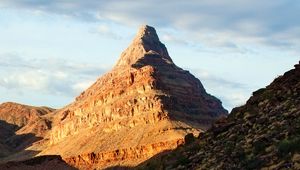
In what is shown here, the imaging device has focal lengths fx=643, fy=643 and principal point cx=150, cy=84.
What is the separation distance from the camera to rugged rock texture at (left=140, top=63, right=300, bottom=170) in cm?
2077

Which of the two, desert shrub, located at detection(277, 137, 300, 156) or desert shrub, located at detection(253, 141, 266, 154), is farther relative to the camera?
desert shrub, located at detection(253, 141, 266, 154)

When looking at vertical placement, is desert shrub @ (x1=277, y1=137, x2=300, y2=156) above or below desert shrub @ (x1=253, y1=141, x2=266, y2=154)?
below

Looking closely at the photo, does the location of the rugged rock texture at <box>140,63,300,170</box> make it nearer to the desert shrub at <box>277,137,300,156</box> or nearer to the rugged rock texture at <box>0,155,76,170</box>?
the desert shrub at <box>277,137,300,156</box>

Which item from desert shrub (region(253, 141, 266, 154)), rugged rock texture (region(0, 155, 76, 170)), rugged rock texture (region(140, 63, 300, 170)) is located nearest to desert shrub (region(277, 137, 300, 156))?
rugged rock texture (region(140, 63, 300, 170))

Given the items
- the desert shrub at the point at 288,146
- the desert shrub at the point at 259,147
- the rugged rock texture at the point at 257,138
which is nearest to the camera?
the desert shrub at the point at 288,146

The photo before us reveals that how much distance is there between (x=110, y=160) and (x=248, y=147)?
155 metres

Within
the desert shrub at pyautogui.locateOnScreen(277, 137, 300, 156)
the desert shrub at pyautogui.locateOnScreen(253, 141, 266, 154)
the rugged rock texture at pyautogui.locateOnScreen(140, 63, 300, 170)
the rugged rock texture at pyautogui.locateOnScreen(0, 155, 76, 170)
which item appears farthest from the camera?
the rugged rock texture at pyautogui.locateOnScreen(0, 155, 76, 170)

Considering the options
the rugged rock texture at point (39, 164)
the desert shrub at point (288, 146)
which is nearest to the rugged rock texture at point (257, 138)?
the desert shrub at point (288, 146)

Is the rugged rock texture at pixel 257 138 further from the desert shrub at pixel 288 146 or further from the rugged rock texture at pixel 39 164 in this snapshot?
the rugged rock texture at pixel 39 164

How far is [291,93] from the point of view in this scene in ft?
84.9

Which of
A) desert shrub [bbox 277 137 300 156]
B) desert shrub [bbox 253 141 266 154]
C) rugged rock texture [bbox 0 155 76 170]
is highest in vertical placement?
rugged rock texture [bbox 0 155 76 170]

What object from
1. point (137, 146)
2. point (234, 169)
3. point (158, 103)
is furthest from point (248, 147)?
point (158, 103)

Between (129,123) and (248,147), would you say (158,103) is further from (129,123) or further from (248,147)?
(248,147)

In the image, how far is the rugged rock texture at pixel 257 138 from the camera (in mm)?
20766
